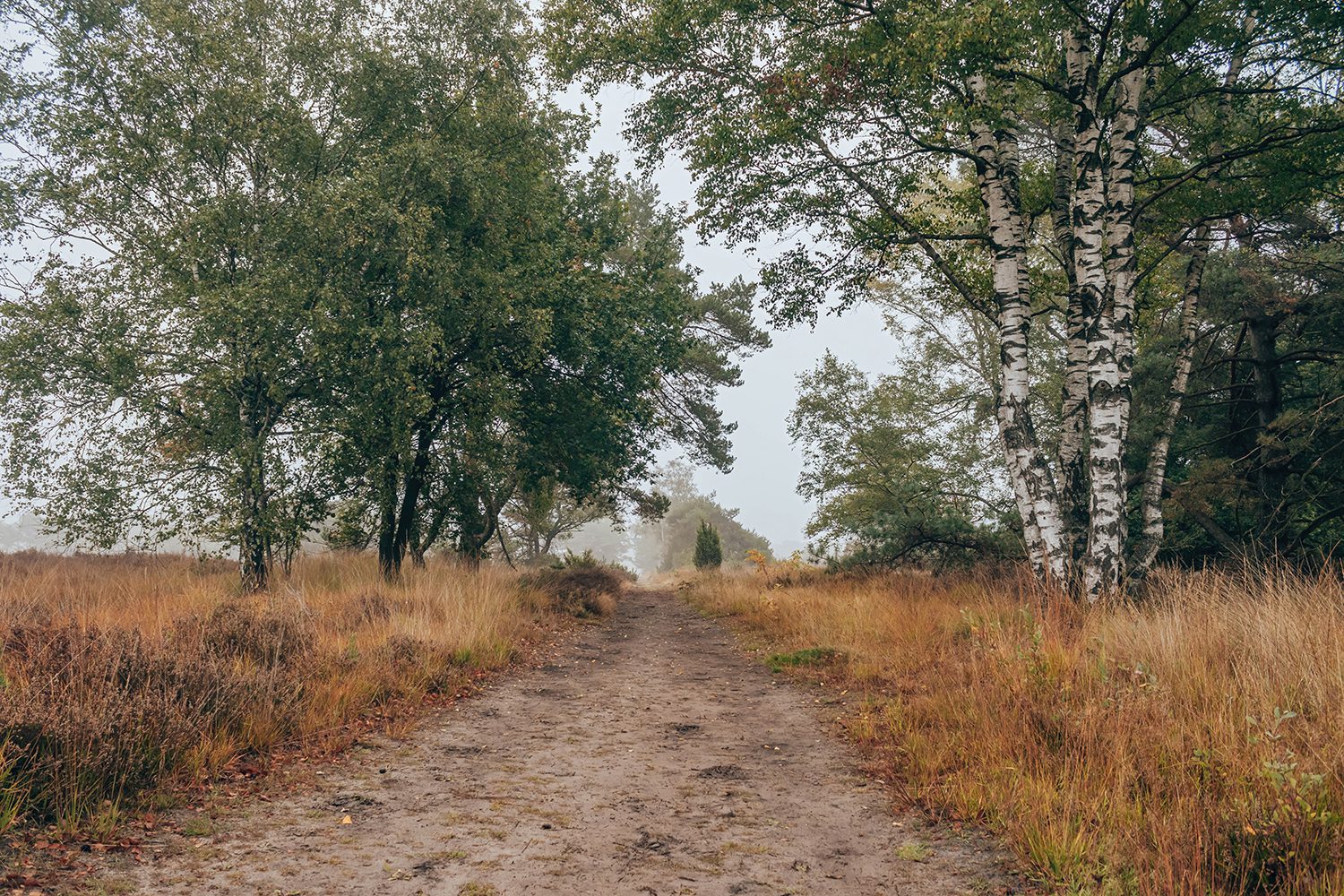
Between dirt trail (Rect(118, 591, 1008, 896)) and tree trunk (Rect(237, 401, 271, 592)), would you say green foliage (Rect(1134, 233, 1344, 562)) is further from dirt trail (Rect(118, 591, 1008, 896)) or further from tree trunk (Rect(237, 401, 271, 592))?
tree trunk (Rect(237, 401, 271, 592))

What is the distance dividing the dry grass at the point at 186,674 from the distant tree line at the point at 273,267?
217 centimetres

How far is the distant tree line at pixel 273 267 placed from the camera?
11828 millimetres

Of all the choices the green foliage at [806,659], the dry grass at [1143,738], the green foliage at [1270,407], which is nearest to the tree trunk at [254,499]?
the green foliage at [806,659]

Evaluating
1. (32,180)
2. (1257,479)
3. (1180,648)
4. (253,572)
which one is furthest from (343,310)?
(1257,479)

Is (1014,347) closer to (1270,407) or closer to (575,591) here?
(1270,407)

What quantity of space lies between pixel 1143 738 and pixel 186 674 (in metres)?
6.54

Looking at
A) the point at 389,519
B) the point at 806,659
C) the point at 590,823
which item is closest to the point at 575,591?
the point at 389,519

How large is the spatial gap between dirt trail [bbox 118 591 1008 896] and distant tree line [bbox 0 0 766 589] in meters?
7.60

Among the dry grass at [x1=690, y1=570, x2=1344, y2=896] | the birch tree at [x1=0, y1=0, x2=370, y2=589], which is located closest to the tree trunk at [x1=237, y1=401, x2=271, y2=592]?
the birch tree at [x1=0, y1=0, x2=370, y2=589]

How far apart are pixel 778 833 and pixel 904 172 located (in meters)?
10.6

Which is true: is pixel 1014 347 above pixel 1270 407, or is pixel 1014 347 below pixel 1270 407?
above

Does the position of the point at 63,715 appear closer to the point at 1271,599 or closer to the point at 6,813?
the point at 6,813

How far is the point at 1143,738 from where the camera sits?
425cm

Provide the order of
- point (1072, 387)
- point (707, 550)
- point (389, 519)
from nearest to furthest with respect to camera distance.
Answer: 1. point (1072, 387)
2. point (389, 519)
3. point (707, 550)
